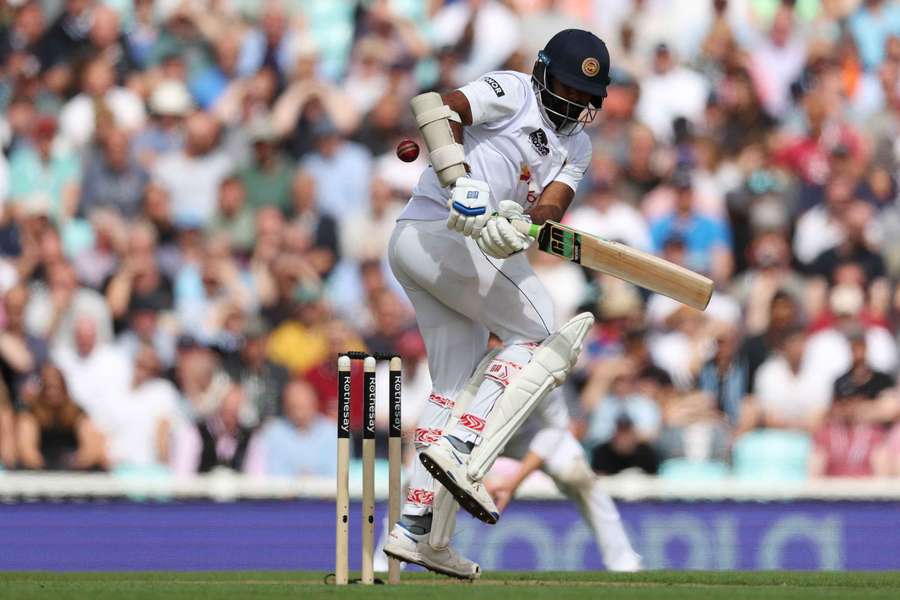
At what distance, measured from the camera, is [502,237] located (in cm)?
637

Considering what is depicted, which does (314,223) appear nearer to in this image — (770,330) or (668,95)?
(668,95)

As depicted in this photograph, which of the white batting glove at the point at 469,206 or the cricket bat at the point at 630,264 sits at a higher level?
the white batting glove at the point at 469,206

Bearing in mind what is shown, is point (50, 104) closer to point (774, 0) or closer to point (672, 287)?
point (774, 0)

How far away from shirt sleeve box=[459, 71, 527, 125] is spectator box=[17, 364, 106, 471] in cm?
494

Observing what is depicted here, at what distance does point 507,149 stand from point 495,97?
27 cm

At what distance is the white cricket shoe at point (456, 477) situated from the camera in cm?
638

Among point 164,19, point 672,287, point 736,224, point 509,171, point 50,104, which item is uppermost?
point 164,19

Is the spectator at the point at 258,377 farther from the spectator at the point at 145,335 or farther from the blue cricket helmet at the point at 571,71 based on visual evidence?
the blue cricket helmet at the point at 571,71

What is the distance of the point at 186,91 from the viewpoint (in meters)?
12.8

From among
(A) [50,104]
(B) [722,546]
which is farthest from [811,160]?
(A) [50,104]

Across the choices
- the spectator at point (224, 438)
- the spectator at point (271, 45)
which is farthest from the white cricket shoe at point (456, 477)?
the spectator at point (271, 45)

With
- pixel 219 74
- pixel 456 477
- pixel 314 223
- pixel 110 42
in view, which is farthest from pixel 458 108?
pixel 110 42

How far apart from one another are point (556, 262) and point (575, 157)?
4.74 metres

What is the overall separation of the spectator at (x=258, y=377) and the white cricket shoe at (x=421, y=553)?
4.16 meters
